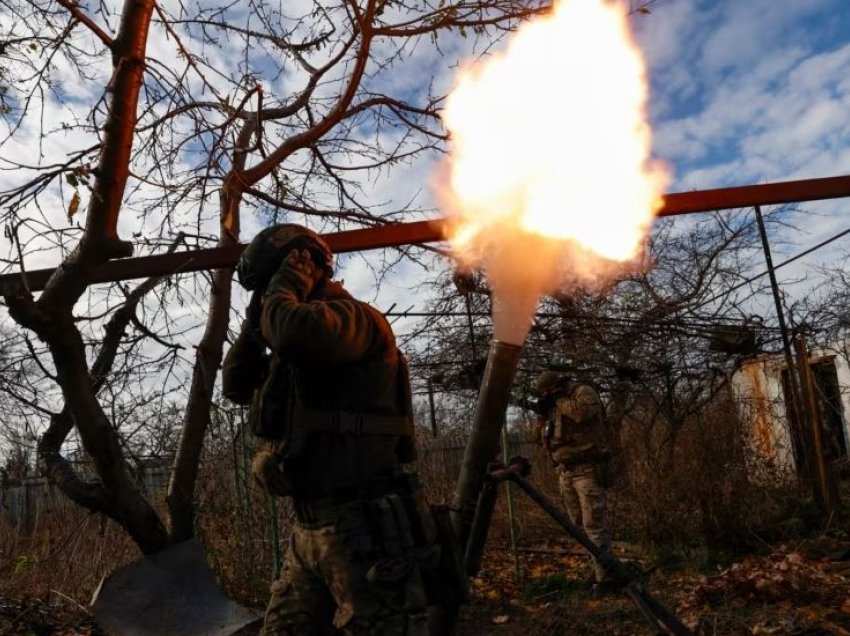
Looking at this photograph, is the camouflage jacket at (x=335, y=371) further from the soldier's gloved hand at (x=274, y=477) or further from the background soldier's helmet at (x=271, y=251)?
the background soldier's helmet at (x=271, y=251)

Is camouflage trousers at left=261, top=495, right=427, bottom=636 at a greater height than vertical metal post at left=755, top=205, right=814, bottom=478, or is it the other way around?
vertical metal post at left=755, top=205, right=814, bottom=478

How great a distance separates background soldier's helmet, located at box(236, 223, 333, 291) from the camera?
2.93m

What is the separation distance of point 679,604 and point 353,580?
408cm

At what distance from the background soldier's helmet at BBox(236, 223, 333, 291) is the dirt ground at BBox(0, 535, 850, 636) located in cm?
311

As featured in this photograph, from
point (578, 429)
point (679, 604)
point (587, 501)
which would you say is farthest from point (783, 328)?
point (679, 604)

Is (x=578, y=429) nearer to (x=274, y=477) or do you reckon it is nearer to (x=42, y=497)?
(x=274, y=477)

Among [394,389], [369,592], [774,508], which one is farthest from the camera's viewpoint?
[774,508]

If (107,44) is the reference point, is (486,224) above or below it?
below

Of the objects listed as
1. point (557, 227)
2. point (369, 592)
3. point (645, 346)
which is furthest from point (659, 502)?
point (369, 592)

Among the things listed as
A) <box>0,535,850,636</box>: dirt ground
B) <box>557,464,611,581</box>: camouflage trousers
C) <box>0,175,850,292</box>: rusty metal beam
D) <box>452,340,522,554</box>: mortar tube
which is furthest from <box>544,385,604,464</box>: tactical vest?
<box>452,340,522,554</box>: mortar tube

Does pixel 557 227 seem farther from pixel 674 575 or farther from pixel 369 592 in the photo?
pixel 674 575

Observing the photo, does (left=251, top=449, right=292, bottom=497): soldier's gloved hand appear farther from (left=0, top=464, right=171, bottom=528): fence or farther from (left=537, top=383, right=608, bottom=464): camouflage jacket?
(left=537, top=383, right=608, bottom=464): camouflage jacket

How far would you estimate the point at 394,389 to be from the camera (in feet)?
9.49

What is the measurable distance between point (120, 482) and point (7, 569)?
257 centimetres
